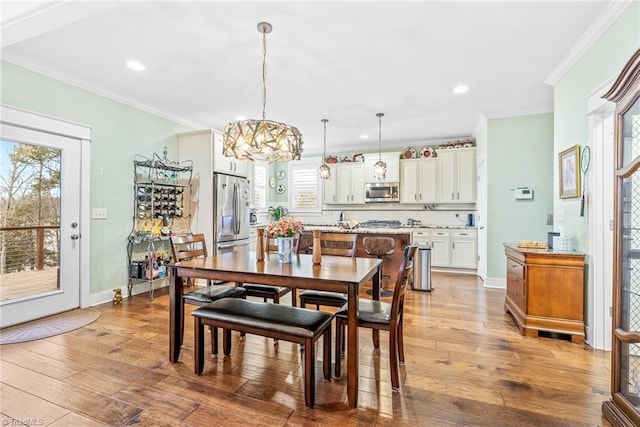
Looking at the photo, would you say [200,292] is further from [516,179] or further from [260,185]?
[260,185]

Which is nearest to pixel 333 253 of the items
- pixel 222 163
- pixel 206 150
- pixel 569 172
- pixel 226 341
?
pixel 226 341

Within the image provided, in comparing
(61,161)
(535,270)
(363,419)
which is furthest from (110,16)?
(535,270)

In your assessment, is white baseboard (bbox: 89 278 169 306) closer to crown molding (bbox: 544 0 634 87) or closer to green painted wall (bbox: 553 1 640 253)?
green painted wall (bbox: 553 1 640 253)

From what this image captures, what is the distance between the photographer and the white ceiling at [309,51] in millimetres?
2334

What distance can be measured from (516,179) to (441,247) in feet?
6.35

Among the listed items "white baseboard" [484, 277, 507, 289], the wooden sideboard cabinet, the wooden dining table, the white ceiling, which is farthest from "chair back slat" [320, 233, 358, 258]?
"white baseboard" [484, 277, 507, 289]

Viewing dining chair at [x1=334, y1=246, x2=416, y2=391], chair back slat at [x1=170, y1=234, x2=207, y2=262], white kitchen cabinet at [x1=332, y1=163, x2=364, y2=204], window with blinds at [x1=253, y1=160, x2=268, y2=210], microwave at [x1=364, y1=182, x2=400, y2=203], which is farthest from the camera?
window with blinds at [x1=253, y1=160, x2=268, y2=210]

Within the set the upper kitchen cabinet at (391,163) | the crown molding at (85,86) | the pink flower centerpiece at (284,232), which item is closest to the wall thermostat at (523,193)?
the upper kitchen cabinet at (391,163)

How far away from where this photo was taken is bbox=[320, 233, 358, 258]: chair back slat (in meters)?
2.97

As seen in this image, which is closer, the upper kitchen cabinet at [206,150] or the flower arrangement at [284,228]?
the flower arrangement at [284,228]

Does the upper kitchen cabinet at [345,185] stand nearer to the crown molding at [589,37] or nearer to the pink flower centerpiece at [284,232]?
the crown molding at [589,37]

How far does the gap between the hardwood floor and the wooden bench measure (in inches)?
7.2

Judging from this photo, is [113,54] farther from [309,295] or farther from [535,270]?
[535,270]

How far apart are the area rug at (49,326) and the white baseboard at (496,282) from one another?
5343mm
